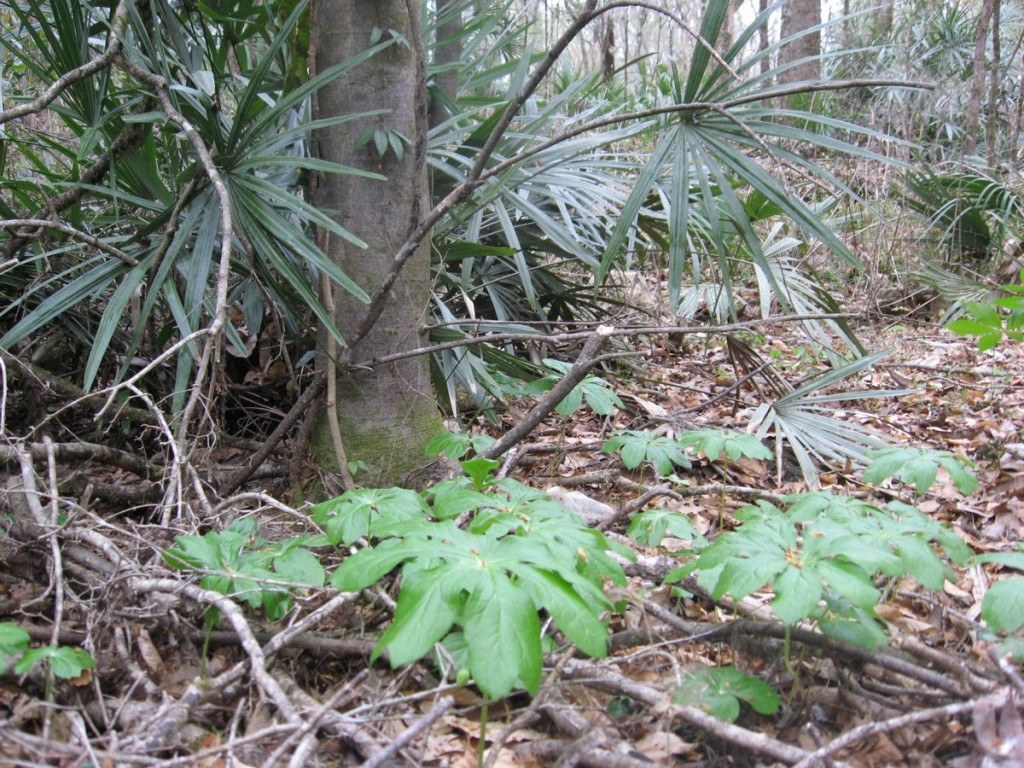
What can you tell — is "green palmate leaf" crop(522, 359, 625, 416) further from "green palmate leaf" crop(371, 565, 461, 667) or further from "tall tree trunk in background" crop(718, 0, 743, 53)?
"tall tree trunk in background" crop(718, 0, 743, 53)

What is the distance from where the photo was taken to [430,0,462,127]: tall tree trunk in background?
9.52ft

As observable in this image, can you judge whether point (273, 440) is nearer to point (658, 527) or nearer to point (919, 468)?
point (658, 527)

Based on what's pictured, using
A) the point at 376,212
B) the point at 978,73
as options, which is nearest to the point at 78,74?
the point at 376,212

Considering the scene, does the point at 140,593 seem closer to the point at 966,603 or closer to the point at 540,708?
the point at 540,708

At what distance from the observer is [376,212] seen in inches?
91.7

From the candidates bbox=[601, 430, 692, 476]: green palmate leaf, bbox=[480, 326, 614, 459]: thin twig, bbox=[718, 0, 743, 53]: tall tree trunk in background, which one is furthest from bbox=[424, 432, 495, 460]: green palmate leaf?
bbox=[718, 0, 743, 53]: tall tree trunk in background

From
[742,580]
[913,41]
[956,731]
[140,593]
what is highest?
[913,41]

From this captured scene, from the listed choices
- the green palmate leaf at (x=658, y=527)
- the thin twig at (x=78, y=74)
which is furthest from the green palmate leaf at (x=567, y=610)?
the thin twig at (x=78, y=74)

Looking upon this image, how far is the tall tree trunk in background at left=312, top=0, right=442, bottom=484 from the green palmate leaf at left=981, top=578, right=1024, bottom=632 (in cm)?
163

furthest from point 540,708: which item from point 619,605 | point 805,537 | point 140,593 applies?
point 140,593

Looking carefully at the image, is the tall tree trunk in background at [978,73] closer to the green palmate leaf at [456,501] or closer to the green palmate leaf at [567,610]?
the green palmate leaf at [456,501]

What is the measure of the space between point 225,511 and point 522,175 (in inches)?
60.6

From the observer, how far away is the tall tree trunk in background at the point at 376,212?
89.6 inches

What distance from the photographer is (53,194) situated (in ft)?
9.68
